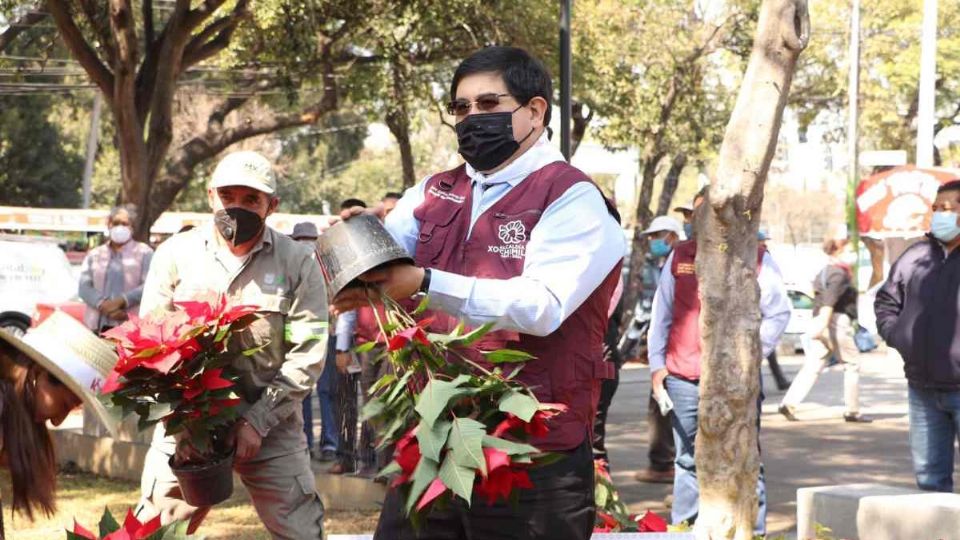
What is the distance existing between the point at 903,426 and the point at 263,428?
10511mm

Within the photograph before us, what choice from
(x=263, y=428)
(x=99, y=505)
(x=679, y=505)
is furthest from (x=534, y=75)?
(x=99, y=505)

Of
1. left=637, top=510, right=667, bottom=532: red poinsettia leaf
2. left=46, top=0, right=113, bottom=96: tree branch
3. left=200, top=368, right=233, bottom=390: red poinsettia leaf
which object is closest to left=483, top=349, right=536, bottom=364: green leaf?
left=200, top=368, right=233, bottom=390: red poinsettia leaf

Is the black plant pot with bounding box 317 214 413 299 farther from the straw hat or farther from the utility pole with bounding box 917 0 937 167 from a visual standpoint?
the utility pole with bounding box 917 0 937 167

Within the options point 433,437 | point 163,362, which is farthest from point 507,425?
point 163,362

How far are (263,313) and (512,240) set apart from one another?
2.11 m

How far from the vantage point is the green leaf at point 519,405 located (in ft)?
10.9

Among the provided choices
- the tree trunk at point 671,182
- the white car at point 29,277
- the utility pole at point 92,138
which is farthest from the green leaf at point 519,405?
the utility pole at point 92,138

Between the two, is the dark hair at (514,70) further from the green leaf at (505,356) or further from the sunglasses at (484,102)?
the green leaf at (505,356)

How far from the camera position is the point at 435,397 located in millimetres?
3338

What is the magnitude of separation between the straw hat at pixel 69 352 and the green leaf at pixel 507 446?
99 cm

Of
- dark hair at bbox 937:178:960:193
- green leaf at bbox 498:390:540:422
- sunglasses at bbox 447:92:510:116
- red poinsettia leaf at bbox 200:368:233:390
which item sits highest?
sunglasses at bbox 447:92:510:116

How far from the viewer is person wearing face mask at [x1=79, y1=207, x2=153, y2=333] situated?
11734mm

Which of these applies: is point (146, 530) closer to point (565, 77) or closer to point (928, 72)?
point (565, 77)

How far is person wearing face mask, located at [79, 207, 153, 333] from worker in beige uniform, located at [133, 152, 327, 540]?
610 centimetres
